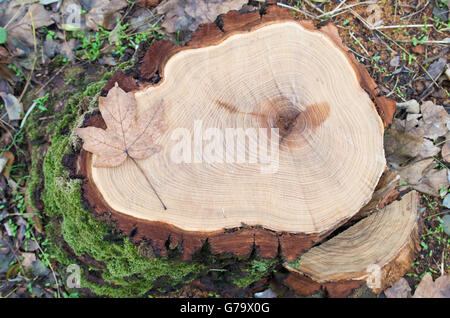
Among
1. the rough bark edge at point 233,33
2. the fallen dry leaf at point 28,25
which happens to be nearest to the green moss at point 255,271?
the rough bark edge at point 233,33

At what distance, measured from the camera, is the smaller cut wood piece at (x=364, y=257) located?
2.04 metres

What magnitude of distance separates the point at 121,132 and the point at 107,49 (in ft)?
3.96

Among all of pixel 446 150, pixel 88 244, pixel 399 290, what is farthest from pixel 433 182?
pixel 88 244

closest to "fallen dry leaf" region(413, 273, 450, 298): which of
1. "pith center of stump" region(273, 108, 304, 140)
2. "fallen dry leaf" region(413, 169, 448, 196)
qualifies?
"fallen dry leaf" region(413, 169, 448, 196)

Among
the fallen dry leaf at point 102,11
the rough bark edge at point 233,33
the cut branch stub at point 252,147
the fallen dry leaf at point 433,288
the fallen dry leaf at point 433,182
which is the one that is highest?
the fallen dry leaf at point 102,11

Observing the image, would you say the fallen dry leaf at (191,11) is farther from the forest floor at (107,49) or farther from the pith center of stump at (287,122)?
the pith center of stump at (287,122)

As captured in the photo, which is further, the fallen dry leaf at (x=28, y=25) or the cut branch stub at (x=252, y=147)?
the fallen dry leaf at (x=28, y=25)

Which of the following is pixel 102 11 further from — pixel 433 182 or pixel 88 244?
pixel 433 182

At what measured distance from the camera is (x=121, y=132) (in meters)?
1.69

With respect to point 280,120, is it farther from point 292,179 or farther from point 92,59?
point 92,59

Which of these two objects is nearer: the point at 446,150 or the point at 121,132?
the point at 121,132

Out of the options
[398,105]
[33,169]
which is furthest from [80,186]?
[398,105]

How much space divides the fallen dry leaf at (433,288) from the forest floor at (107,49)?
2.54 feet

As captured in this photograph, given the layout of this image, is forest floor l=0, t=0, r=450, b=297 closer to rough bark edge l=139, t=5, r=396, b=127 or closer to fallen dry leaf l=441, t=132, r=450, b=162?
fallen dry leaf l=441, t=132, r=450, b=162
